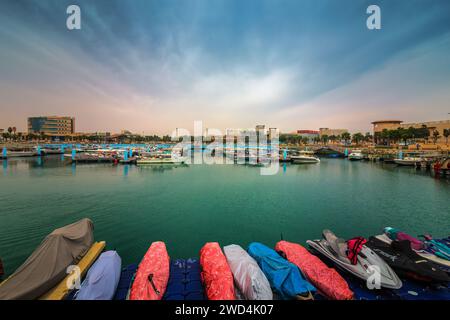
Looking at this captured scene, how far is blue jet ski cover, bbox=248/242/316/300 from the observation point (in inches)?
218

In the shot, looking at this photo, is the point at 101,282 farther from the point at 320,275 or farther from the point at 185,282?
the point at 320,275

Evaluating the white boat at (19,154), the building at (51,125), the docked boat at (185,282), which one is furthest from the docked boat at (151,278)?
the building at (51,125)

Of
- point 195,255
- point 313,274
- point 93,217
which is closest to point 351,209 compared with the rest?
point 313,274

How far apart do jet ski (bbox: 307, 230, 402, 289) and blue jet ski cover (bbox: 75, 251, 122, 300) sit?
24.6ft

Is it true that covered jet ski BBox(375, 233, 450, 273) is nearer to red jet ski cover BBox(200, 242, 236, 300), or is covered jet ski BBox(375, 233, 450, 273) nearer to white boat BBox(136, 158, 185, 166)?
red jet ski cover BBox(200, 242, 236, 300)

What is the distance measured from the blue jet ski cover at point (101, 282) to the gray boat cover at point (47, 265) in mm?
1044

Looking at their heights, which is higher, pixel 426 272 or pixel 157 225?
pixel 426 272

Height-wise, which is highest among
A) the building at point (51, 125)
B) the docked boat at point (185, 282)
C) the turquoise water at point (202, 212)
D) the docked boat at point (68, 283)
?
the building at point (51, 125)

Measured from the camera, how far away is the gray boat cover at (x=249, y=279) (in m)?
5.43

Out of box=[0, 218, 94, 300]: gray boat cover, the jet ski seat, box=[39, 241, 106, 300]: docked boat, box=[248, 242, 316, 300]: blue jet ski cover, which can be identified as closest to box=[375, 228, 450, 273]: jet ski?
the jet ski seat

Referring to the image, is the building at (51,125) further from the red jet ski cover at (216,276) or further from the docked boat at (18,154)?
the red jet ski cover at (216,276)

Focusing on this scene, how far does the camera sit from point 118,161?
48062 millimetres
